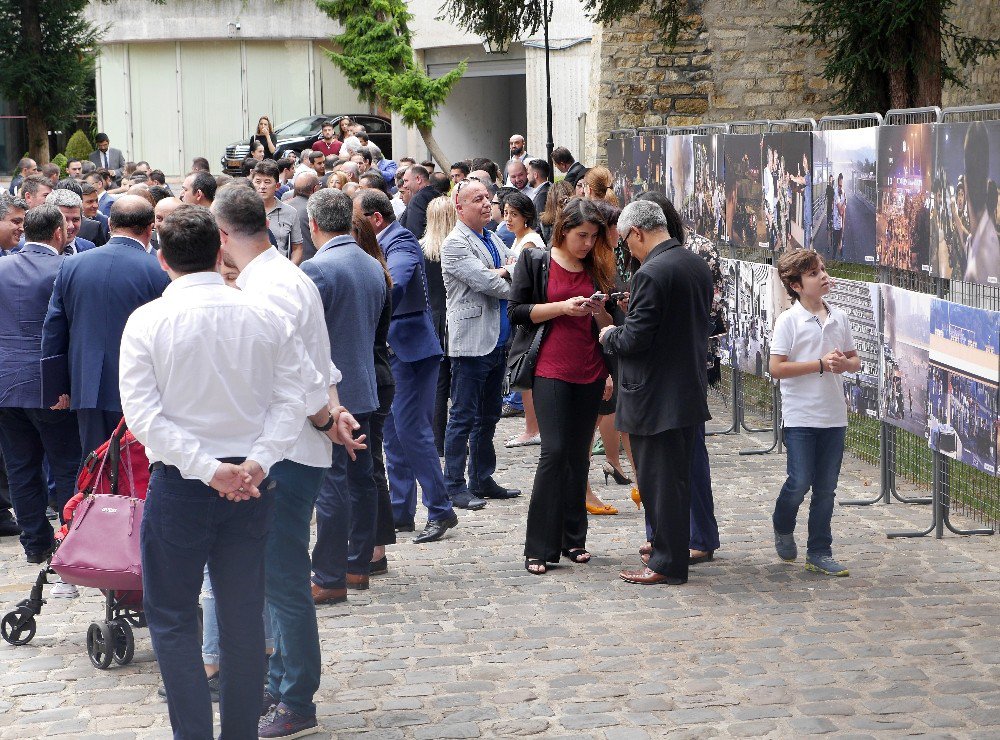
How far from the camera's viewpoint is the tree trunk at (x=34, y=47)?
31.3 m

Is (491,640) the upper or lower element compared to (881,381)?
lower

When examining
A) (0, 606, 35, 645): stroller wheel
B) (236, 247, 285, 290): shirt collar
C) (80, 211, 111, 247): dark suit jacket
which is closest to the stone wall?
(80, 211, 111, 247): dark suit jacket

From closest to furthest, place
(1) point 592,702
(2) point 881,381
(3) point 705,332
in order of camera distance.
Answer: (1) point 592,702
(3) point 705,332
(2) point 881,381

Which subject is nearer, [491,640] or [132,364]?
[132,364]

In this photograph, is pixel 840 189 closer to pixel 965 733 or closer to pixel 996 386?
pixel 996 386

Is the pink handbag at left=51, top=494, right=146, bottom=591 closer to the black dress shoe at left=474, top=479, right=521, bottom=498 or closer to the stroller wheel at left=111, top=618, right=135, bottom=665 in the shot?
the stroller wheel at left=111, top=618, right=135, bottom=665

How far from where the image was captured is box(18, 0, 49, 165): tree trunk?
31266mm

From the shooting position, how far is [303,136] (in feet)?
118

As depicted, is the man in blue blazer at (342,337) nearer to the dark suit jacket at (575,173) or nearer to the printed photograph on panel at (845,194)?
the printed photograph on panel at (845,194)

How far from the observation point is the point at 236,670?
454cm

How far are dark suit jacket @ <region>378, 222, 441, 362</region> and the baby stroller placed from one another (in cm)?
246

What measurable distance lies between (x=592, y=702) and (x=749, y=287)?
5810 mm

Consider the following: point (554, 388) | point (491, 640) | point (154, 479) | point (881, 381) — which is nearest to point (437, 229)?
point (554, 388)

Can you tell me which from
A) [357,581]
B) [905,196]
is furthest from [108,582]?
[905,196]
